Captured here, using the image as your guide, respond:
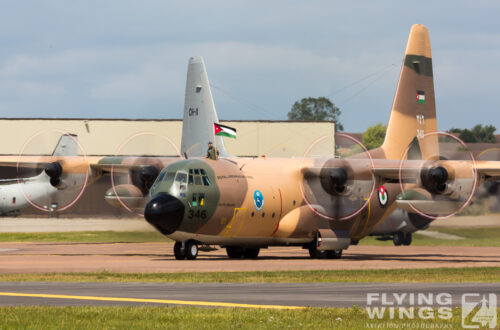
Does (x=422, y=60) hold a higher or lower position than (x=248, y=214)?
higher

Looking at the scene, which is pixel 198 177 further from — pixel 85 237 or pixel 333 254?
pixel 85 237

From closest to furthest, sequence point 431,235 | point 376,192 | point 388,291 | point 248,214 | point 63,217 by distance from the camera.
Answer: point 388,291, point 248,214, point 376,192, point 431,235, point 63,217

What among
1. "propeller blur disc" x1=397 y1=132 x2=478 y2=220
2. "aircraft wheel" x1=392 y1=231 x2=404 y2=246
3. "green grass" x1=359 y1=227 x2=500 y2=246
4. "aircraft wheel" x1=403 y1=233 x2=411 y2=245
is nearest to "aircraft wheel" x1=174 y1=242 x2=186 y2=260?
"propeller blur disc" x1=397 y1=132 x2=478 y2=220

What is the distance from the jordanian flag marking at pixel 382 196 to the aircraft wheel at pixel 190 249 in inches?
406

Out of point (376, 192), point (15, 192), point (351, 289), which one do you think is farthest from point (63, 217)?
point (351, 289)

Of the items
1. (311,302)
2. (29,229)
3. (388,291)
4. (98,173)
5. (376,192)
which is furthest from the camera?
(29,229)

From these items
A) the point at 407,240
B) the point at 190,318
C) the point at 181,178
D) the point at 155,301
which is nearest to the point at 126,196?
the point at 181,178

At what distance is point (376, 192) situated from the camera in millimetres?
41875

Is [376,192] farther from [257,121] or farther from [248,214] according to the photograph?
[257,121]

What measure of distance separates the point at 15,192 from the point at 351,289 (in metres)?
49.6

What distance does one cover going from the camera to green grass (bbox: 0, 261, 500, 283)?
26.4m

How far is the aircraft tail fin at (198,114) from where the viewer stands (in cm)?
4900

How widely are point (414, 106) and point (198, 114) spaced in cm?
1208

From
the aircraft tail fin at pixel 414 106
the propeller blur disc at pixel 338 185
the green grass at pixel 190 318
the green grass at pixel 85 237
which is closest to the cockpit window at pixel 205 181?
the propeller blur disc at pixel 338 185
